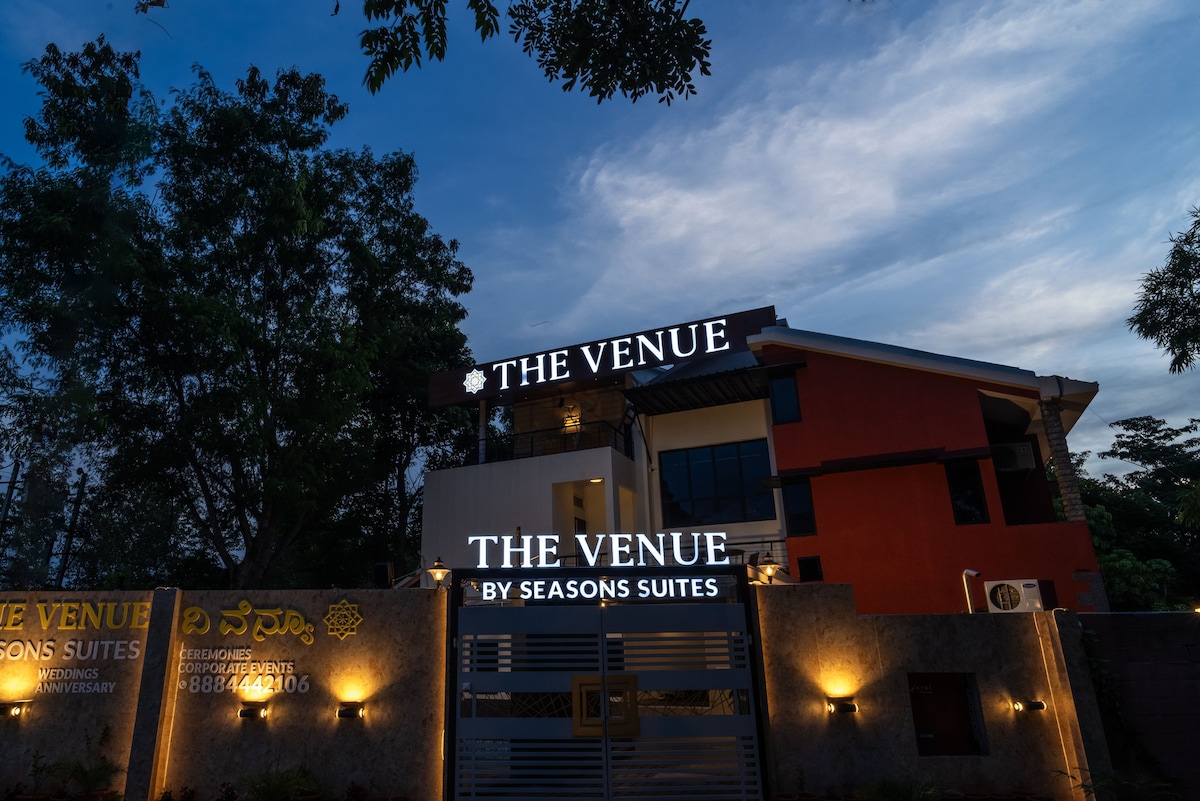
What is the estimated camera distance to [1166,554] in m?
31.7

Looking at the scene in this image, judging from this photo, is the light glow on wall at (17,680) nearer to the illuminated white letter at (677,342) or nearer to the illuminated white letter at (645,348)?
the illuminated white letter at (645,348)

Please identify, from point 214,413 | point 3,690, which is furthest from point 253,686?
point 214,413

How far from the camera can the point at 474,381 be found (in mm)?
22703

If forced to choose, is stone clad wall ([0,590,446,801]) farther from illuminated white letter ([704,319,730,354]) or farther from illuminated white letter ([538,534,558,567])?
illuminated white letter ([704,319,730,354])

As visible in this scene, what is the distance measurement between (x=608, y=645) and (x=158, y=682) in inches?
302

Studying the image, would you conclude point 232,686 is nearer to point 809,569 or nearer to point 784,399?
point 809,569

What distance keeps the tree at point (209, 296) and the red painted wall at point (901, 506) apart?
43.5 ft

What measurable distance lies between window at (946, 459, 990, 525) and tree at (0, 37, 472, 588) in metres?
16.4

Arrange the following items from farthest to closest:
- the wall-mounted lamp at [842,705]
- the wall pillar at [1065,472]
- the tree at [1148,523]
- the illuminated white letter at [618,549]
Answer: the tree at [1148,523]
the wall pillar at [1065,472]
the illuminated white letter at [618,549]
the wall-mounted lamp at [842,705]

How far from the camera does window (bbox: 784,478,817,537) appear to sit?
59.9 feet

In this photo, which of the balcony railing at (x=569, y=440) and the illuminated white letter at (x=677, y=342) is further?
the balcony railing at (x=569, y=440)

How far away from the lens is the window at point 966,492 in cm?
1672

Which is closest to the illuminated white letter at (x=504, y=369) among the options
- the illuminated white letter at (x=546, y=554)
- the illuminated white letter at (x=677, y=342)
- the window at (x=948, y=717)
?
the illuminated white letter at (x=677, y=342)

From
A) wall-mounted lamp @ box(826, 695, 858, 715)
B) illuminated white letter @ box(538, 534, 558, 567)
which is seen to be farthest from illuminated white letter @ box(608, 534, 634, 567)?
wall-mounted lamp @ box(826, 695, 858, 715)
